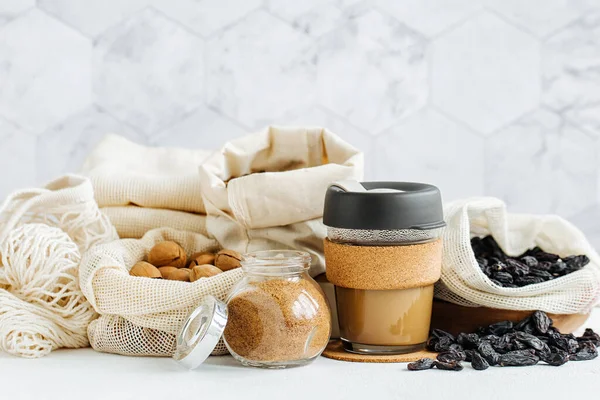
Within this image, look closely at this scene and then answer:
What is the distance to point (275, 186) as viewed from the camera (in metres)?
0.90

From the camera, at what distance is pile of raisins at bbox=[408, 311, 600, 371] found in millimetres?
821

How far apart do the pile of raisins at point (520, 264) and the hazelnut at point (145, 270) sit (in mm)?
354

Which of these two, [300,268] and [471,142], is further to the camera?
[471,142]

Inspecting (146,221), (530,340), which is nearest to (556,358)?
(530,340)

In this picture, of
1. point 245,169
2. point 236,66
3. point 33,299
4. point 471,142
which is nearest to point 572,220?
point 471,142

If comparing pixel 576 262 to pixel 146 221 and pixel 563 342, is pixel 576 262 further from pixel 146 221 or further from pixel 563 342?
pixel 146 221

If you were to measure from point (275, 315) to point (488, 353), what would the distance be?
0.70 feet

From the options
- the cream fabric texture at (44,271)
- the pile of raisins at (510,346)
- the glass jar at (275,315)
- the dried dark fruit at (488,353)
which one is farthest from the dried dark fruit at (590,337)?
the cream fabric texture at (44,271)

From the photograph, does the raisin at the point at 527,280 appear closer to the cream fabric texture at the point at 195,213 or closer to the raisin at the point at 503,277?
the raisin at the point at 503,277

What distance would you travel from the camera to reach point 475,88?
4.94 ft

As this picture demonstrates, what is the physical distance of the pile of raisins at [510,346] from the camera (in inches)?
32.3

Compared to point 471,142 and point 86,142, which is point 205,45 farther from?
point 471,142

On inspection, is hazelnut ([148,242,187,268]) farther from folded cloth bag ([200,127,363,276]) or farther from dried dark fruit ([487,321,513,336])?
dried dark fruit ([487,321,513,336])

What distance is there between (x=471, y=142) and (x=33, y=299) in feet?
2.88
